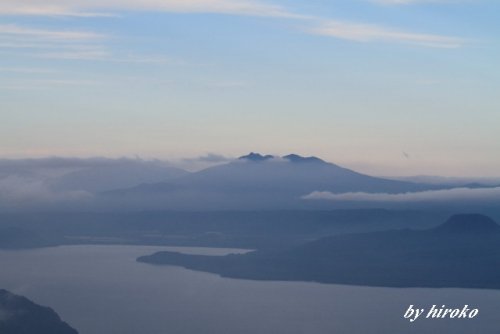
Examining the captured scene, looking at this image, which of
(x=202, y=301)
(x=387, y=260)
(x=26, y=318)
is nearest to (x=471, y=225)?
(x=387, y=260)

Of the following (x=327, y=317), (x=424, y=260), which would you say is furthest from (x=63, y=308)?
(x=424, y=260)

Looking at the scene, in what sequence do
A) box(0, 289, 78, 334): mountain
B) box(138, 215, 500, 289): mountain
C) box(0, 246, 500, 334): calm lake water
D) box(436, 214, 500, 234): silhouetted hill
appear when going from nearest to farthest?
box(0, 289, 78, 334): mountain → box(0, 246, 500, 334): calm lake water → box(138, 215, 500, 289): mountain → box(436, 214, 500, 234): silhouetted hill

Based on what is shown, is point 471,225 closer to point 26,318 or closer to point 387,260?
point 387,260

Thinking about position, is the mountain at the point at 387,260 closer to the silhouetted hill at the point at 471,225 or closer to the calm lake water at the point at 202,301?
the silhouetted hill at the point at 471,225

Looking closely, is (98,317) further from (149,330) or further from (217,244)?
(217,244)

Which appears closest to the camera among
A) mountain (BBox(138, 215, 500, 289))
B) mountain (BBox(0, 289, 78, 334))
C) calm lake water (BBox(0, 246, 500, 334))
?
mountain (BBox(0, 289, 78, 334))

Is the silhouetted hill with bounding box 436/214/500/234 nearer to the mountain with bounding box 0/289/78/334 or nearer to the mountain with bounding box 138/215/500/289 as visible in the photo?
the mountain with bounding box 138/215/500/289

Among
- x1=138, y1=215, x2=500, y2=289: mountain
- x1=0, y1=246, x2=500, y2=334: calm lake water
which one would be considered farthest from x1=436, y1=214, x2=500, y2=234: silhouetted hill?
x1=0, y1=246, x2=500, y2=334: calm lake water
